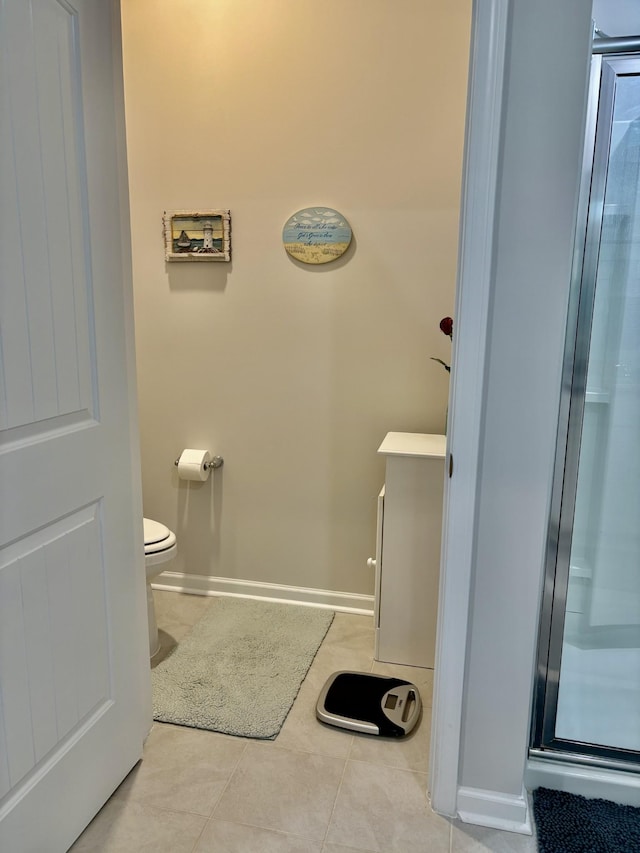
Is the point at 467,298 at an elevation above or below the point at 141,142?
below

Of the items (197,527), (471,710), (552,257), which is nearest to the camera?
(552,257)

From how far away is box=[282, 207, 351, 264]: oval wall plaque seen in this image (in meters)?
2.44

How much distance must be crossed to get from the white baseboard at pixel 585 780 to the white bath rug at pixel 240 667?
77 centimetres

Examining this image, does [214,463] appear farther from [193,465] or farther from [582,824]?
[582,824]

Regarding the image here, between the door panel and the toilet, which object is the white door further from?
the toilet

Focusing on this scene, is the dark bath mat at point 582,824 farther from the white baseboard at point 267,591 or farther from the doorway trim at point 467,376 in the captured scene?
the white baseboard at point 267,591

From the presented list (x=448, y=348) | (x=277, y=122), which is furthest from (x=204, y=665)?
(x=277, y=122)

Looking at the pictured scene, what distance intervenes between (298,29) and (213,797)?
2.63 metres

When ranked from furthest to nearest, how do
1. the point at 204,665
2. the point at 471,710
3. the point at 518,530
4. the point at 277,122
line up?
the point at 277,122 → the point at 204,665 → the point at 471,710 → the point at 518,530

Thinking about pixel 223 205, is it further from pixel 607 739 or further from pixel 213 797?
pixel 607 739

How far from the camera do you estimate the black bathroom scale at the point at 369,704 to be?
1.95 meters

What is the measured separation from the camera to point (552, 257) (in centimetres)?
135

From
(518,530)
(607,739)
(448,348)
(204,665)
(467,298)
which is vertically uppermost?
(467,298)

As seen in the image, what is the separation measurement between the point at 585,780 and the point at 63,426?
164 centimetres
